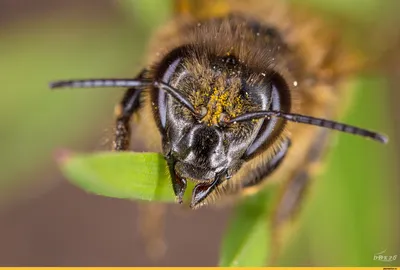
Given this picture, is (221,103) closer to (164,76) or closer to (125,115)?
(164,76)

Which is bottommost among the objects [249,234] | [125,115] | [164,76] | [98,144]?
[249,234]

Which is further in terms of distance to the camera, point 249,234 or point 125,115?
point 249,234

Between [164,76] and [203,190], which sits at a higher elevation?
[164,76]

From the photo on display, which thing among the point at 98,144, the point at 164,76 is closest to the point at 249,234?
the point at 98,144

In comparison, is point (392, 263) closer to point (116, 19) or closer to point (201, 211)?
point (201, 211)

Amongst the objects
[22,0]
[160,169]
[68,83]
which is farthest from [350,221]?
[22,0]

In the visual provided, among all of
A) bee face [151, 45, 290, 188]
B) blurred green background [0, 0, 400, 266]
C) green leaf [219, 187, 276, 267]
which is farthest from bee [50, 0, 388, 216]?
blurred green background [0, 0, 400, 266]
